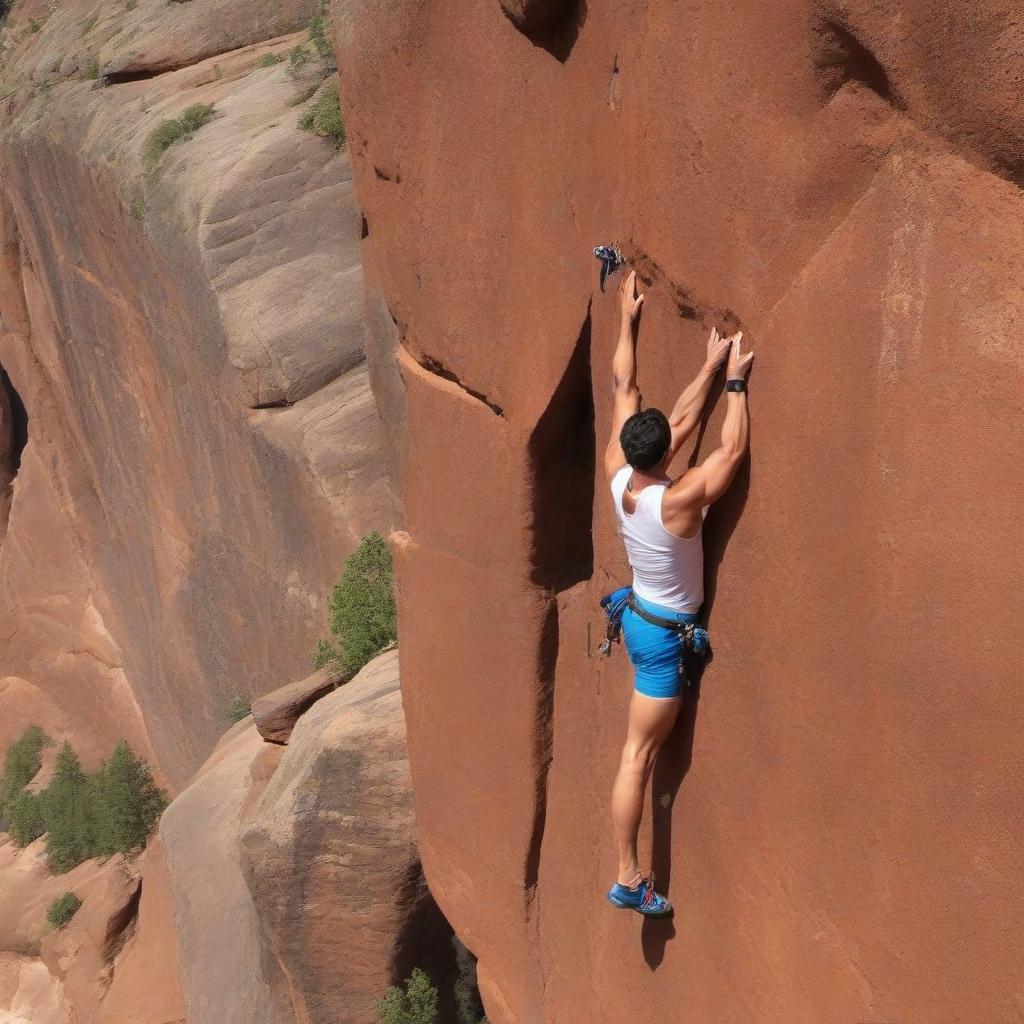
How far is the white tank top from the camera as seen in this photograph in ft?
13.9

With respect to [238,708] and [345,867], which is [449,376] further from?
[238,708]

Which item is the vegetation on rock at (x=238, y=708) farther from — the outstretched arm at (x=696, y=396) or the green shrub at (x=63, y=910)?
the outstretched arm at (x=696, y=396)

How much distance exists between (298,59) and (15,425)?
420 inches

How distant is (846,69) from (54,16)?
20.1 meters

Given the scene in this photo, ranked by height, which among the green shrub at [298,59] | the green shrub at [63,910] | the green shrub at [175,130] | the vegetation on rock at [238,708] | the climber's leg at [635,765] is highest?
the green shrub at [298,59]

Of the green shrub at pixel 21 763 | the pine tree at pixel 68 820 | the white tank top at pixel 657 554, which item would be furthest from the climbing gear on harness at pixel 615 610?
the green shrub at pixel 21 763

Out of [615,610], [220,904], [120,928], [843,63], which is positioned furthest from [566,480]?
[120,928]

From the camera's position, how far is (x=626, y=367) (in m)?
4.57

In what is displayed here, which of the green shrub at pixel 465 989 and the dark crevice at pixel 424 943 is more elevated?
the dark crevice at pixel 424 943

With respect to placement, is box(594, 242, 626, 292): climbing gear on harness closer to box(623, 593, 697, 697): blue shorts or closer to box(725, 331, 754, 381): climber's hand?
box(725, 331, 754, 381): climber's hand

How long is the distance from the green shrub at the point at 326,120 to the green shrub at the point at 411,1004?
8.16m

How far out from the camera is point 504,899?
6.54 meters

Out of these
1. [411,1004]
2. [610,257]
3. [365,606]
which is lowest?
[411,1004]

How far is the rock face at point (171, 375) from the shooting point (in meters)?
11.6
